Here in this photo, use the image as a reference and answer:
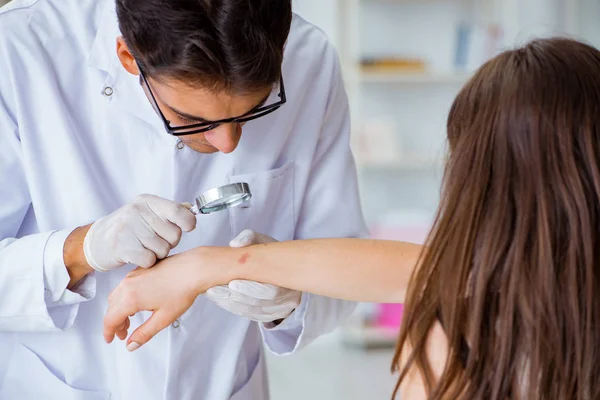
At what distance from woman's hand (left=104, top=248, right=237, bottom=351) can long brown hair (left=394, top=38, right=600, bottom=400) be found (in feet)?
1.32

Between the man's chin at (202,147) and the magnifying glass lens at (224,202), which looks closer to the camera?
the magnifying glass lens at (224,202)

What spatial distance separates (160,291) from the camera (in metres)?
1.25

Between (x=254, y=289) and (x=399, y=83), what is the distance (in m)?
3.45

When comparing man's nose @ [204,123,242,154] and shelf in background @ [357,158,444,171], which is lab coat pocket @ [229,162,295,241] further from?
shelf in background @ [357,158,444,171]

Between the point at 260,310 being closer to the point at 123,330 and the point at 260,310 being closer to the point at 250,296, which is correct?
the point at 250,296

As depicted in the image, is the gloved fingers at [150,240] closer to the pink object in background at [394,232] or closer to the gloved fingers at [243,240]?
the gloved fingers at [243,240]

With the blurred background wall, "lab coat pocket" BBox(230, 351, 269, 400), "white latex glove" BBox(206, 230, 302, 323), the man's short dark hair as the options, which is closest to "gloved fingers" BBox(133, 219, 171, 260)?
"white latex glove" BBox(206, 230, 302, 323)

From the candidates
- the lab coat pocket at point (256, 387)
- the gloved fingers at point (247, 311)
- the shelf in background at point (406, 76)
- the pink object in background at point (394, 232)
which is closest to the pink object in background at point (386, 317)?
the pink object in background at point (394, 232)

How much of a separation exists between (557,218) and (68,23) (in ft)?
2.92

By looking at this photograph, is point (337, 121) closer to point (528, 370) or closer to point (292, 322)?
point (292, 322)

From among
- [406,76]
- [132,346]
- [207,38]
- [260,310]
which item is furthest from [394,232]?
[207,38]

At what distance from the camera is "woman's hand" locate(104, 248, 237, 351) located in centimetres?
124

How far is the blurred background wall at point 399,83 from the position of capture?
14.2 feet

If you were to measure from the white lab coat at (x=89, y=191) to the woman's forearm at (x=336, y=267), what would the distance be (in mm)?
158
